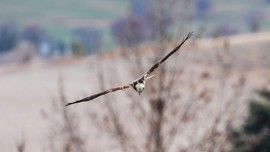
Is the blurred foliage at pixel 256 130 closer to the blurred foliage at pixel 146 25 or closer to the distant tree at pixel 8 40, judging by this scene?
the blurred foliage at pixel 146 25

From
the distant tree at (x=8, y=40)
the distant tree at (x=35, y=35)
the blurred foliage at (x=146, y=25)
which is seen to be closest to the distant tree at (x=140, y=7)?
the blurred foliage at (x=146, y=25)

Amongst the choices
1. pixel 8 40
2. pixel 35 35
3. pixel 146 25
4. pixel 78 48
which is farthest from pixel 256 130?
pixel 35 35

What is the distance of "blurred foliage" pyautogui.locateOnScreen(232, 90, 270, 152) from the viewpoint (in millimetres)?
10547

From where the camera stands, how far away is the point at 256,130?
10984mm

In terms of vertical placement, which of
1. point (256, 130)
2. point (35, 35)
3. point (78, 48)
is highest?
point (256, 130)

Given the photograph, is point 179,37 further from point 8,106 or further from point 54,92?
point 54,92

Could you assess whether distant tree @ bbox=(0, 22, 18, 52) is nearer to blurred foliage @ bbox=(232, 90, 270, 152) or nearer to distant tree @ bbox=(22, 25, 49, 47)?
distant tree @ bbox=(22, 25, 49, 47)

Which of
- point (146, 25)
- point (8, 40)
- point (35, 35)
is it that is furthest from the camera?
point (35, 35)

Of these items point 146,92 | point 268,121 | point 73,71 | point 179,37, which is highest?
point 179,37

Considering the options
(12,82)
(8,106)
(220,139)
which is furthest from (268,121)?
(12,82)

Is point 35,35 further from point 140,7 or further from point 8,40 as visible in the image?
point 140,7

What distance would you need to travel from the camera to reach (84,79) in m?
32.9

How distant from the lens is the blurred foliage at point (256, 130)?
10547 mm

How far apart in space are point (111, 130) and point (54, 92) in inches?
719
